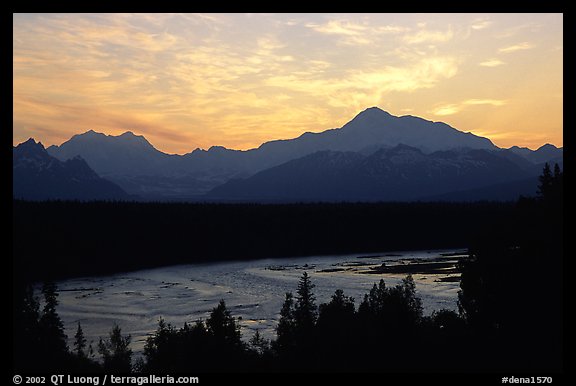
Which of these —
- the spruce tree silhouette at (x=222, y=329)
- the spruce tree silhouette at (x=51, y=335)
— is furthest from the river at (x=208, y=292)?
the spruce tree silhouette at (x=222, y=329)

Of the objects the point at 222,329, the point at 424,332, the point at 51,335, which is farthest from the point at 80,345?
the point at 424,332

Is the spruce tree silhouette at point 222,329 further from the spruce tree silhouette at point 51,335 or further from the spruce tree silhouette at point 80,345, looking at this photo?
the spruce tree silhouette at point 80,345

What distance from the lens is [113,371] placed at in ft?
119

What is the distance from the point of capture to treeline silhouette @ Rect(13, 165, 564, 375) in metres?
31.8

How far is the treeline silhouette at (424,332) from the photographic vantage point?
31.8m

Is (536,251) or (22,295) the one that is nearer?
(536,251)

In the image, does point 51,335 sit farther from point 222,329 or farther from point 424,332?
point 424,332
